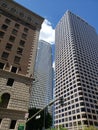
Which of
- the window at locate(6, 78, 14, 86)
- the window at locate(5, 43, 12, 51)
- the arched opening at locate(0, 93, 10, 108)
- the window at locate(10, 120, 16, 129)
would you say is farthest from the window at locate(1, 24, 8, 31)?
the window at locate(10, 120, 16, 129)

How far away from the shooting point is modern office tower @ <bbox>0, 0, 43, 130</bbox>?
22.6 m

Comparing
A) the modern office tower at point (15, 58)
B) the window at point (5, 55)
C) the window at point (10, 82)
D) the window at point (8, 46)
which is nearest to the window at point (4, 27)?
the modern office tower at point (15, 58)

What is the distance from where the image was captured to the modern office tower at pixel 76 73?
88875mm

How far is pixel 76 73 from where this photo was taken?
106 metres

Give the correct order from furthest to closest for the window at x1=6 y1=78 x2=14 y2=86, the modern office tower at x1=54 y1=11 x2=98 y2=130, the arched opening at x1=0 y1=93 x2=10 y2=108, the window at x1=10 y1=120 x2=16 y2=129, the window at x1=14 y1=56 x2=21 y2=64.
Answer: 1. the modern office tower at x1=54 y1=11 x2=98 y2=130
2. the window at x1=14 y1=56 x2=21 y2=64
3. the window at x1=6 y1=78 x2=14 y2=86
4. the arched opening at x1=0 y1=93 x2=10 y2=108
5. the window at x1=10 y1=120 x2=16 y2=129

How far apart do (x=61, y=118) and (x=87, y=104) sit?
22.8m

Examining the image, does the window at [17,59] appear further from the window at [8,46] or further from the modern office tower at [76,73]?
the modern office tower at [76,73]

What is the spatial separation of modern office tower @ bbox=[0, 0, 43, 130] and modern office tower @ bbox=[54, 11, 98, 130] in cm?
6485

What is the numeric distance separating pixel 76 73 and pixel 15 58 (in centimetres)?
8234

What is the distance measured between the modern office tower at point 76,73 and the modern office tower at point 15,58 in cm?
6485

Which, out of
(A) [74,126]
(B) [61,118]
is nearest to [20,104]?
(A) [74,126]

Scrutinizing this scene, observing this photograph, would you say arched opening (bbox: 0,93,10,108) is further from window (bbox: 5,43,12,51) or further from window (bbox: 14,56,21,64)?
window (bbox: 5,43,12,51)

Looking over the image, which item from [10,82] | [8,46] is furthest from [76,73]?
[10,82]

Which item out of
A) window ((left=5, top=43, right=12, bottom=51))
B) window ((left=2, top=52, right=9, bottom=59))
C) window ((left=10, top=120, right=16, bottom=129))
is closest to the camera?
window ((left=10, top=120, right=16, bottom=129))
